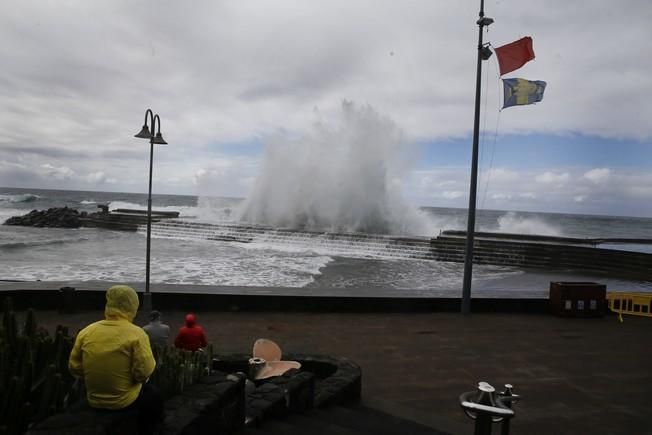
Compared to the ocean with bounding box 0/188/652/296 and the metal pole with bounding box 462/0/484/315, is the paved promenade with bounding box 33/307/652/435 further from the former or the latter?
the ocean with bounding box 0/188/652/296

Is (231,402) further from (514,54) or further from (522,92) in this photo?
(514,54)

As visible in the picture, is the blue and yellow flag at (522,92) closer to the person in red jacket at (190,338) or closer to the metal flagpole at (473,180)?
the metal flagpole at (473,180)

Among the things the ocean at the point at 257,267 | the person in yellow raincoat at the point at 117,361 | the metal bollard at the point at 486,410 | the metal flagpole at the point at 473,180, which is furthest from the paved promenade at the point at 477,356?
the person in yellow raincoat at the point at 117,361

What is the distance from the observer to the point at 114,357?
100 inches

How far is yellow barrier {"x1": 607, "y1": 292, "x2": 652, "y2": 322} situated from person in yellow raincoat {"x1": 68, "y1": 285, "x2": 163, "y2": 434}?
9953 mm

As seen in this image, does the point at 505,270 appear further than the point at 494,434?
Yes

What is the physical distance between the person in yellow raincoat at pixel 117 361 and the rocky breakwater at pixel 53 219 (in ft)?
139

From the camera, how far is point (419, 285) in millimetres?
16578

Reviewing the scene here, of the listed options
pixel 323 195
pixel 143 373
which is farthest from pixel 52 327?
pixel 323 195

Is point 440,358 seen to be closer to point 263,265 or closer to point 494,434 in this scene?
point 494,434

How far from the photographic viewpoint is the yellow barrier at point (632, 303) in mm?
9750

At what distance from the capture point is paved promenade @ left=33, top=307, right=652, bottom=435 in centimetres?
480

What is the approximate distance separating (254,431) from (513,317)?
7.22 m

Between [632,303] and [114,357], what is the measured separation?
10.6 meters
